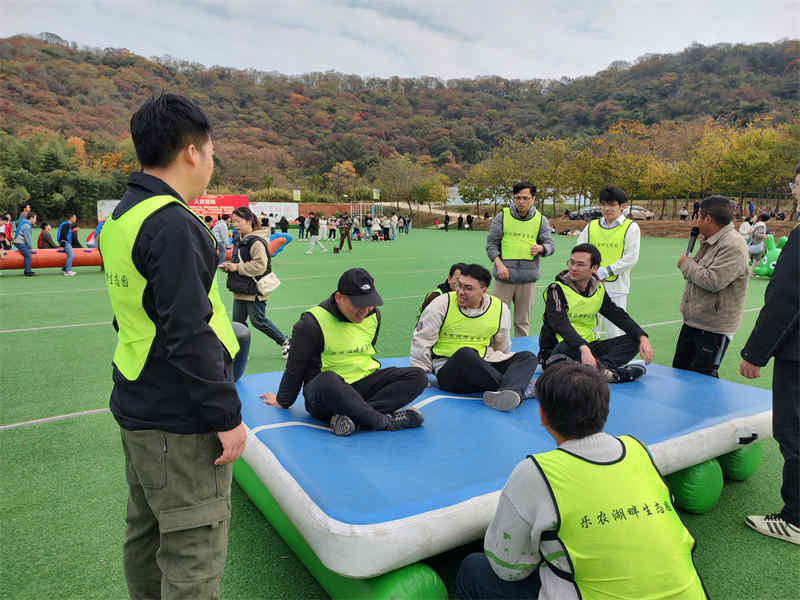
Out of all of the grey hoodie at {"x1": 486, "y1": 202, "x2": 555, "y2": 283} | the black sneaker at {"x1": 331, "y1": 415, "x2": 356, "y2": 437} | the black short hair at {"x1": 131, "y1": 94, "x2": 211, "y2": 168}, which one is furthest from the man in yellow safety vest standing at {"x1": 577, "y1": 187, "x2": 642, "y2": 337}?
the black short hair at {"x1": 131, "y1": 94, "x2": 211, "y2": 168}

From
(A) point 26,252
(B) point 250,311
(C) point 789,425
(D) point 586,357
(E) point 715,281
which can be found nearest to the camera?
(C) point 789,425

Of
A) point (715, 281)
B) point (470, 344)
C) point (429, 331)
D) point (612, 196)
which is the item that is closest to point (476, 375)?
point (470, 344)

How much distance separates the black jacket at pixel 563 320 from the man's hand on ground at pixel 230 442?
10.4 feet

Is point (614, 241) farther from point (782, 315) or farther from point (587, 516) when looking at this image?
point (587, 516)

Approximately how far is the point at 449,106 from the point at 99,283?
10945cm

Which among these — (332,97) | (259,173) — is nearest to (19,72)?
(259,173)

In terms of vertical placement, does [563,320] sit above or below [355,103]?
below

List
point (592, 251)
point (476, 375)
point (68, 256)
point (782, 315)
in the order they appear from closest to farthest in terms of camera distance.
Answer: point (782, 315) → point (476, 375) → point (592, 251) → point (68, 256)

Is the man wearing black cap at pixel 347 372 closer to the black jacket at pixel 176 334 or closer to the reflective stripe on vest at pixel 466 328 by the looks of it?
the reflective stripe on vest at pixel 466 328

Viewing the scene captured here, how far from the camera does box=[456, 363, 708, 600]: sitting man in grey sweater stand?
1.51 m

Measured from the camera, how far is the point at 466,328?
411 centimetres

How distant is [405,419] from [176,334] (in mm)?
1976

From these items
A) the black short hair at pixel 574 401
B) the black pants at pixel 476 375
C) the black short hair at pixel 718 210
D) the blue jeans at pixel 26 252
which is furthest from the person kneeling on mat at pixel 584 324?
the blue jeans at pixel 26 252

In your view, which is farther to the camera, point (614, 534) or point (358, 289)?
point (358, 289)
